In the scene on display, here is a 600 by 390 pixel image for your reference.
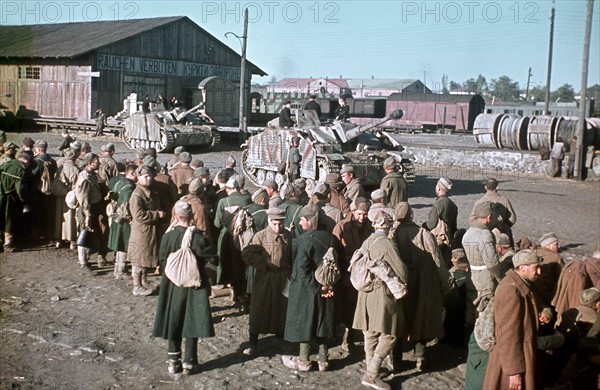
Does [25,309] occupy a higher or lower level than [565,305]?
lower

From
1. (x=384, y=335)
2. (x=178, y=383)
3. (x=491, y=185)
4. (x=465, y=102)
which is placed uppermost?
(x=465, y=102)

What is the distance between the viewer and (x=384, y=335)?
22.1ft

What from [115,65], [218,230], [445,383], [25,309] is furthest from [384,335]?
[115,65]

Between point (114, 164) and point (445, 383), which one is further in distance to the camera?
point (114, 164)

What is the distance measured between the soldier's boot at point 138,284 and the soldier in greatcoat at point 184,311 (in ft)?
8.83

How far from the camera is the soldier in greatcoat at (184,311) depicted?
271 inches

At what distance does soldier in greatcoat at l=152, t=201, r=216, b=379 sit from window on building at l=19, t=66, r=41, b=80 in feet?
116

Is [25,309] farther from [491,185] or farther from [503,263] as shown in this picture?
[491,185]

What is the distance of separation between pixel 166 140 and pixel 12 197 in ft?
52.2

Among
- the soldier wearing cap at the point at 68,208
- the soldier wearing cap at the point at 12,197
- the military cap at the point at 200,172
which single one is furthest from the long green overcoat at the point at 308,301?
the soldier wearing cap at the point at 12,197

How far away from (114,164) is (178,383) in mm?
5660

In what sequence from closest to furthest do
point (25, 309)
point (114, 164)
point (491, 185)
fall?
point (25, 309) < point (491, 185) < point (114, 164)

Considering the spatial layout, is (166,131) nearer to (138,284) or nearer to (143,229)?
(138,284)

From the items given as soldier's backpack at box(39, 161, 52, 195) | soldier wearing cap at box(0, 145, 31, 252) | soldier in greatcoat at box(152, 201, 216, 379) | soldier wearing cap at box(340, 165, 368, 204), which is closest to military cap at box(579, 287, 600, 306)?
soldier in greatcoat at box(152, 201, 216, 379)
